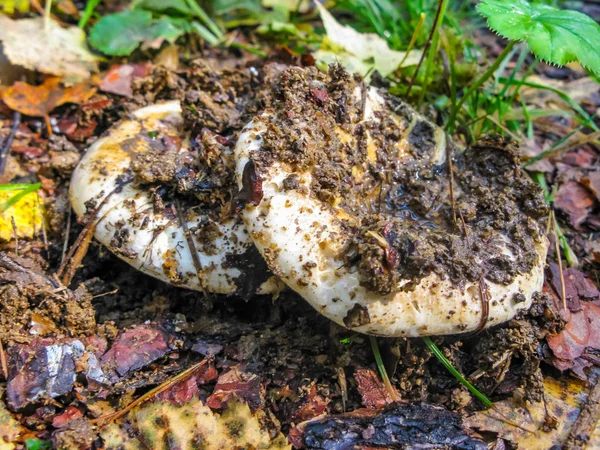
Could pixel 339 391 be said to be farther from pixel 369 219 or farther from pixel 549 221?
pixel 549 221

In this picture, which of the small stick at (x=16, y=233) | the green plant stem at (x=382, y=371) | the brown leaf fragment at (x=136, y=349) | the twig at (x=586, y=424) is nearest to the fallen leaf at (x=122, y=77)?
the small stick at (x=16, y=233)

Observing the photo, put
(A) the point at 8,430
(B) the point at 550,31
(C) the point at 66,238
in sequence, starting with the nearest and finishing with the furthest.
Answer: (A) the point at 8,430 < (B) the point at 550,31 < (C) the point at 66,238

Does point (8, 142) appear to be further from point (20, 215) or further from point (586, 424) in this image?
point (586, 424)

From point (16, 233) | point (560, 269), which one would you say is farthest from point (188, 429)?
point (560, 269)

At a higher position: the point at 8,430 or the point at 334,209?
the point at 334,209

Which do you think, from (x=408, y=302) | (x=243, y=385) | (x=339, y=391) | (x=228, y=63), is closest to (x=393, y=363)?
(x=339, y=391)

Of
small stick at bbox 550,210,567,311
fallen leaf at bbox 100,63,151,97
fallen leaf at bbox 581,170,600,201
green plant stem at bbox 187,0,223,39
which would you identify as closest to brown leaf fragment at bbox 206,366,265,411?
small stick at bbox 550,210,567,311

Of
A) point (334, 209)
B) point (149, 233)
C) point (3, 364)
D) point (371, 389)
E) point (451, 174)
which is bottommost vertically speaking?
point (3, 364)
